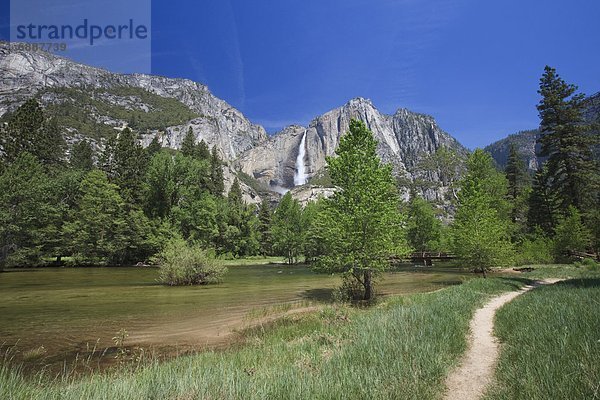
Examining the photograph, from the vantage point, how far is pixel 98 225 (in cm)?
5559

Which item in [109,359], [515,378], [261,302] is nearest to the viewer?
[515,378]

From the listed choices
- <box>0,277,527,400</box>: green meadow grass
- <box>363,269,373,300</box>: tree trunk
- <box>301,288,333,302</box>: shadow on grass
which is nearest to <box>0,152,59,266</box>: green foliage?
<box>301,288,333,302</box>: shadow on grass

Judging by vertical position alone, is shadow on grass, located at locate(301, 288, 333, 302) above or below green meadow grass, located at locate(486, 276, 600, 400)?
below

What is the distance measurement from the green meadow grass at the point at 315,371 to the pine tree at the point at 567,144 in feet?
131

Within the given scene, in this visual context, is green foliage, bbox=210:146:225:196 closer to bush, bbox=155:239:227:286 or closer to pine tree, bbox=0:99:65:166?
pine tree, bbox=0:99:65:166

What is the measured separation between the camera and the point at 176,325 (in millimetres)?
14320

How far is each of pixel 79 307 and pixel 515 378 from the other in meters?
20.4

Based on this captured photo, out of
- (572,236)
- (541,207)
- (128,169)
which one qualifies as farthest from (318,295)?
(128,169)

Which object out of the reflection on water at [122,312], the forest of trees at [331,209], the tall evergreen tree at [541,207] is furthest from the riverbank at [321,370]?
the tall evergreen tree at [541,207]

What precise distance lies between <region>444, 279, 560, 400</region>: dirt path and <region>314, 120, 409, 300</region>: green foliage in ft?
29.3

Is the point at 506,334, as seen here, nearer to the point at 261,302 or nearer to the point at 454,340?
the point at 454,340

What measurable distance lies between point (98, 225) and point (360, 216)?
173 ft

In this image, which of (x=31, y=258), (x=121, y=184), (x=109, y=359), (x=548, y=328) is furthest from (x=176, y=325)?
(x=121, y=184)

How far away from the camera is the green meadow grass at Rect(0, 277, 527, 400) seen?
502cm
